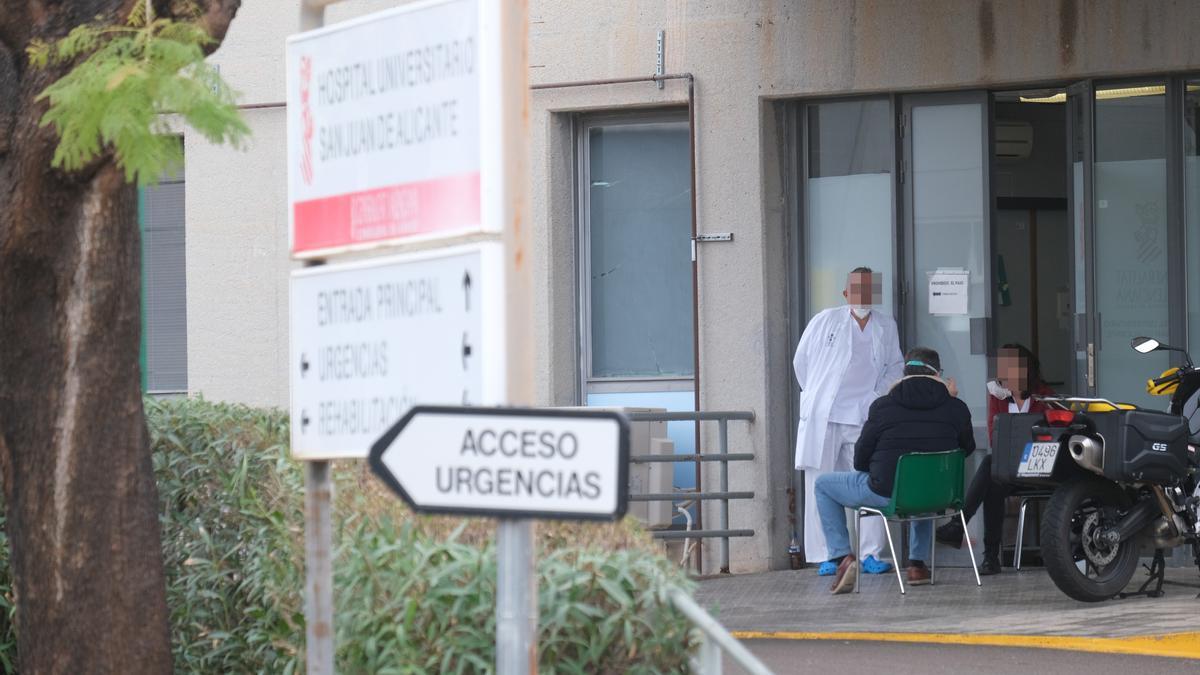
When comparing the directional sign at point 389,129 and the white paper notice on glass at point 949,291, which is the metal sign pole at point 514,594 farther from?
the white paper notice on glass at point 949,291

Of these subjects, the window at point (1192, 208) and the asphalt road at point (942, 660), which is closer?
the asphalt road at point (942, 660)

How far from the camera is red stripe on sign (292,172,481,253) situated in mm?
3674

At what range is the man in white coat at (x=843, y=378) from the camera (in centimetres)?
1180

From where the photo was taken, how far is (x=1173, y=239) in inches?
456

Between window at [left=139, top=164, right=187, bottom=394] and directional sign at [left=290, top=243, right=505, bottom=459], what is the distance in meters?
10.7

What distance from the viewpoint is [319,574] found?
13.2 feet

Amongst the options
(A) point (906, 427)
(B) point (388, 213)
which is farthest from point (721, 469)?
(B) point (388, 213)

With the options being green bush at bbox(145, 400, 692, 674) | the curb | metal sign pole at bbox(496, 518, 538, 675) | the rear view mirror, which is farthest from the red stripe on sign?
the rear view mirror

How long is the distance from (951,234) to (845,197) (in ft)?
2.47

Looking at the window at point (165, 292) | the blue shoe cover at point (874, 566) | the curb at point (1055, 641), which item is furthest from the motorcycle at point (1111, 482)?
the window at point (165, 292)

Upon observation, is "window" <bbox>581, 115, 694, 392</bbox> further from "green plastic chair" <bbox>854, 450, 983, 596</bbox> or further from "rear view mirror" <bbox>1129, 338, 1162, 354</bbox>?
"rear view mirror" <bbox>1129, 338, 1162, 354</bbox>

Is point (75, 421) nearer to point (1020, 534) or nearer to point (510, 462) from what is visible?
point (510, 462)

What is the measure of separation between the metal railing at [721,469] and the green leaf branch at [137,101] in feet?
23.5

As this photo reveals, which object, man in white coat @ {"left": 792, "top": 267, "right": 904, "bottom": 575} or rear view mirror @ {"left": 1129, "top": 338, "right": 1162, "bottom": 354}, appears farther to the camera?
man in white coat @ {"left": 792, "top": 267, "right": 904, "bottom": 575}
